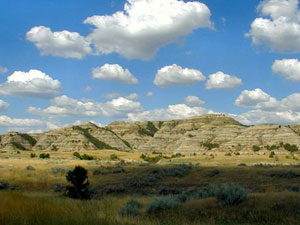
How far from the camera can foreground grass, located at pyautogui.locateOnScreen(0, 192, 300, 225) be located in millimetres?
7805

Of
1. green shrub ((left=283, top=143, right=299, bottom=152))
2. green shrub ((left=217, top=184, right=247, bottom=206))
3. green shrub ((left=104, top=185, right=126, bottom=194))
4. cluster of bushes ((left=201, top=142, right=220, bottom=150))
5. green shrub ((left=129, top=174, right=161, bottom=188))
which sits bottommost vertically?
green shrub ((left=104, top=185, right=126, bottom=194))

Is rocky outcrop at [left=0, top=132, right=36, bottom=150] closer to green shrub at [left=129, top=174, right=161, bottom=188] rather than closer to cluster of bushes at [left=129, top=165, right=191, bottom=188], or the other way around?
cluster of bushes at [left=129, top=165, right=191, bottom=188]

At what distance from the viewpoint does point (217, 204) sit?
12.3 m

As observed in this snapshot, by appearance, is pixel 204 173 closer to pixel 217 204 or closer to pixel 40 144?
pixel 217 204

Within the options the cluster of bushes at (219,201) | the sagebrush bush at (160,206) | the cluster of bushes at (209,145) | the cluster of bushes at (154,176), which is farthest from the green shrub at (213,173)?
the cluster of bushes at (209,145)

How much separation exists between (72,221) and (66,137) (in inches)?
6329

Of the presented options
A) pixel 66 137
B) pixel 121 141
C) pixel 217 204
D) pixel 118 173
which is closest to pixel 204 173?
pixel 118 173

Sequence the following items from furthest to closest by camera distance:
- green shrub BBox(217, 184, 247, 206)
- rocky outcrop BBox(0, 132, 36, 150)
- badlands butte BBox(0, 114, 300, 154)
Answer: rocky outcrop BBox(0, 132, 36, 150)
badlands butte BBox(0, 114, 300, 154)
green shrub BBox(217, 184, 247, 206)

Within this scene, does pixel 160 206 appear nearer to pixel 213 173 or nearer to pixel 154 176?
pixel 154 176

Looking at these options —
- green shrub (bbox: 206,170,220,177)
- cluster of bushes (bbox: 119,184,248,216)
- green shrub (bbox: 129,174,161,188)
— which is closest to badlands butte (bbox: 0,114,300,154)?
green shrub (bbox: 206,170,220,177)

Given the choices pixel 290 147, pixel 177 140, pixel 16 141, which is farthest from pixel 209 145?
pixel 16 141

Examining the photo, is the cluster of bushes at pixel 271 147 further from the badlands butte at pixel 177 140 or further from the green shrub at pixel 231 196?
the green shrub at pixel 231 196

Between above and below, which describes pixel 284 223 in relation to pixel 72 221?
below

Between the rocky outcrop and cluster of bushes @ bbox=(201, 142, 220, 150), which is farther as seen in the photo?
the rocky outcrop
